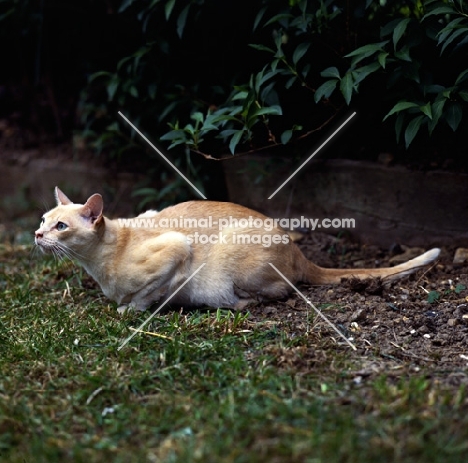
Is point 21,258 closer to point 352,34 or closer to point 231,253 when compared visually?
point 231,253

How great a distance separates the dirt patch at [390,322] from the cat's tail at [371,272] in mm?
62

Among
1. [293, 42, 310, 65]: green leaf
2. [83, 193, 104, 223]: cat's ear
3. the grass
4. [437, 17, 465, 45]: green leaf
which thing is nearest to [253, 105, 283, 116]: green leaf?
[293, 42, 310, 65]: green leaf

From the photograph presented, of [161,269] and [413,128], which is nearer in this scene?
[161,269]

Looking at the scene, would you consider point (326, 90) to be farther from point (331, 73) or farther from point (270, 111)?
point (270, 111)

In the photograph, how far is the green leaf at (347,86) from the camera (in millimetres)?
4293

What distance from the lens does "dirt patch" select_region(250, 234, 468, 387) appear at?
3.45 meters

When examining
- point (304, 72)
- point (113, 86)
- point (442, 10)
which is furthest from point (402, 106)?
point (113, 86)

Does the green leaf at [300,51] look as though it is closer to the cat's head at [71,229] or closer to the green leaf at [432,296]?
the cat's head at [71,229]

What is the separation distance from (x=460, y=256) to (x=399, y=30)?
5.01 feet

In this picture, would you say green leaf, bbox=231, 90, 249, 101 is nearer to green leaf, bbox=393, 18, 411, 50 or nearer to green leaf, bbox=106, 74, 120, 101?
green leaf, bbox=393, 18, 411, 50

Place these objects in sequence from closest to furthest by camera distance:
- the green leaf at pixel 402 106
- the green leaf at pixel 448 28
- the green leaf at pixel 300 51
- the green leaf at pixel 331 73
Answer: the green leaf at pixel 448 28, the green leaf at pixel 402 106, the green leaf at pixel 331 73, the green leaf at pixel 300 51

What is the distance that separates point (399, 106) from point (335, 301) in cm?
122

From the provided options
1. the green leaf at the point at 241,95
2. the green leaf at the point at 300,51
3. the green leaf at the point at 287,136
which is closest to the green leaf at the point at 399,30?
the green leaf at the point at 300,51

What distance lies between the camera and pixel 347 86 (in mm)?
4328
